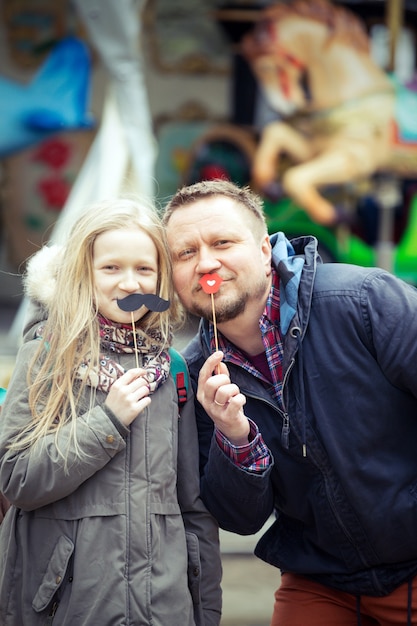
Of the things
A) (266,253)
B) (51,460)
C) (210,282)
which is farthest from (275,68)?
(51,460)

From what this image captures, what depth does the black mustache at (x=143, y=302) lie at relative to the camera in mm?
2238

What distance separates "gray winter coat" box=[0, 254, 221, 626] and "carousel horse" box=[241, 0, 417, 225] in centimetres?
682

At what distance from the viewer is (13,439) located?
2148mm

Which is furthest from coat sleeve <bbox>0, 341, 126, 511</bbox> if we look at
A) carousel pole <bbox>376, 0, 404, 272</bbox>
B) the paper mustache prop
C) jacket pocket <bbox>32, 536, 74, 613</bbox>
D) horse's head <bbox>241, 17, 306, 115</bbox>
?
horse's head <bbox>241, 17, 306, 115</bbox>

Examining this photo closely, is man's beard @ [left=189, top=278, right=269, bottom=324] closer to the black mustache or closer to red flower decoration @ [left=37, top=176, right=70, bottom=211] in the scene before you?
the black mustache

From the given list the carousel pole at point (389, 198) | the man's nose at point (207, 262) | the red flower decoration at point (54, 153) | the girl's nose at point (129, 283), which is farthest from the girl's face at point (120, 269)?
the red flower decoration at point (54, 153)

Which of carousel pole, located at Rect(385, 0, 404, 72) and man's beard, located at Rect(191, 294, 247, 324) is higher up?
carousel pole, located at Rect(385, 0, 404, 72)

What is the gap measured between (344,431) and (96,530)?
2.40 feet

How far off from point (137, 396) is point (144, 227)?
0.49 m

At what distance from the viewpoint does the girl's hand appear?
7.08ft

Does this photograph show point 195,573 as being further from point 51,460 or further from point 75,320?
point 75,320

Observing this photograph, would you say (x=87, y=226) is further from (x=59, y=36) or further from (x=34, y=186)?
(x=34, y=186)

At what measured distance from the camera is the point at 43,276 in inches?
95.2

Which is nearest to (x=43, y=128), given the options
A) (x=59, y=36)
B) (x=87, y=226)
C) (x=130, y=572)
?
(x=59, y=36)
